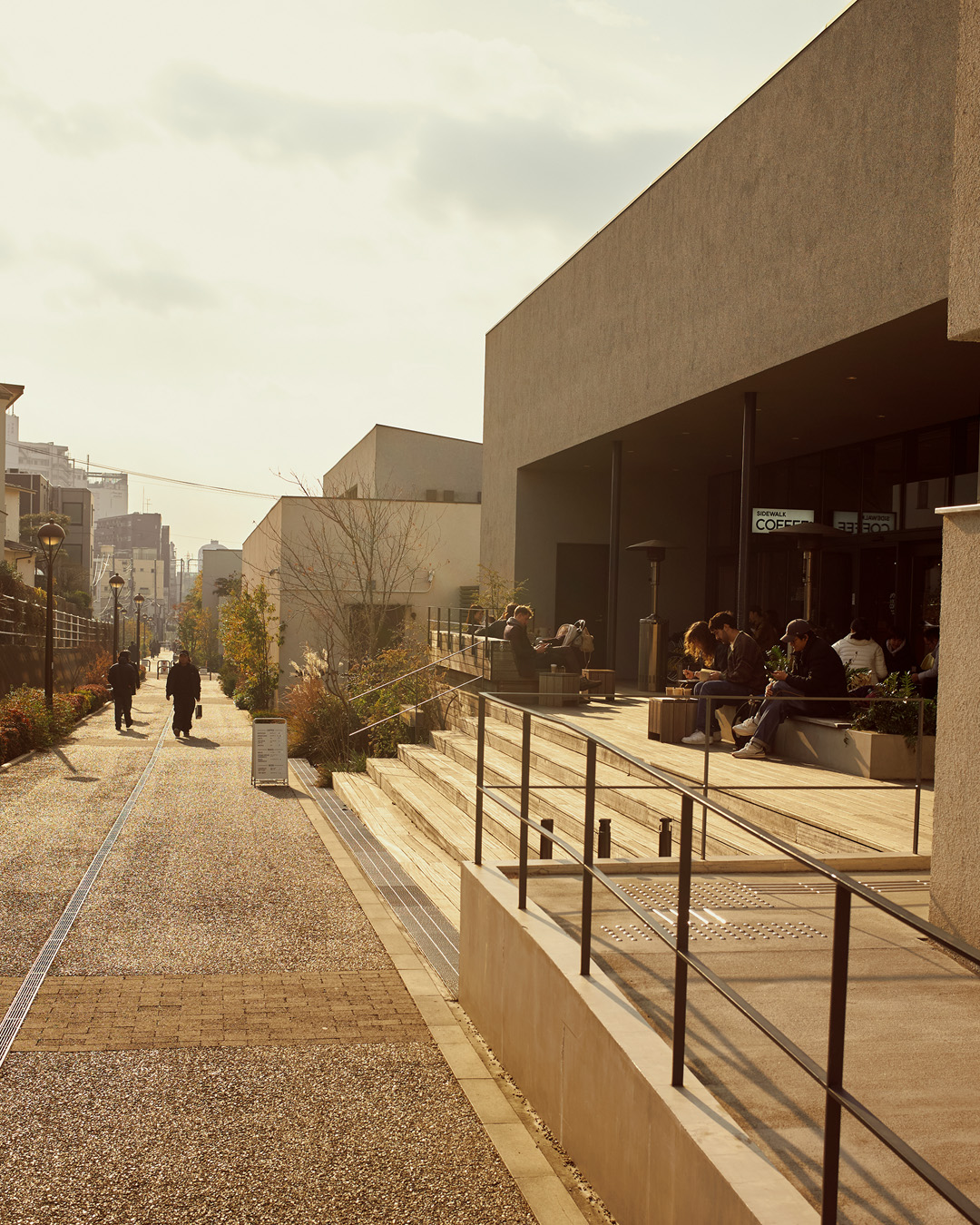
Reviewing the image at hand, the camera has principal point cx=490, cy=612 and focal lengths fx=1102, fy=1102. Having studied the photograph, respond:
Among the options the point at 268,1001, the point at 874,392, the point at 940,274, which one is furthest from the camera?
the point at 874,392

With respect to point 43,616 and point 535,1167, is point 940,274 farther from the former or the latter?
point 43,616

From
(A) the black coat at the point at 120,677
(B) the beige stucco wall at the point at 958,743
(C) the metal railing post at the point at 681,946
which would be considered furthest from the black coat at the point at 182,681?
(C) the metal railing post at the point at 681,946

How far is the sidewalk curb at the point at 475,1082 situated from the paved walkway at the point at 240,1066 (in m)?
0.01

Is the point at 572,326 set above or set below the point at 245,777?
above

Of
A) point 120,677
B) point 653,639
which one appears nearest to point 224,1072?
point 653,639

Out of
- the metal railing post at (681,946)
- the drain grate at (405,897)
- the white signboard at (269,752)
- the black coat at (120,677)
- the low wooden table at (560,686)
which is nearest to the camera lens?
the metal railing post at (681,946)

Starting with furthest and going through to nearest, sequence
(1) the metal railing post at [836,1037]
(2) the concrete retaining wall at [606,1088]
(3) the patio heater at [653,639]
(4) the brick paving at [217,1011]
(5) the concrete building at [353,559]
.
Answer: (5) the concrete building at [353,559] → (3) the patio heater at [653,639] → (4) the brick paving at [217,1011] → (2) the concrete retaining wall at [606,1088] → (1) the metal railing post at [836,1037]

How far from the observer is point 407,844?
37.3 feet

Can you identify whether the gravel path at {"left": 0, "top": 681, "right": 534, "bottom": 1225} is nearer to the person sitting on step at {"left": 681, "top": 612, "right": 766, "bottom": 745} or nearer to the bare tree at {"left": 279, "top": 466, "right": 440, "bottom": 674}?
the person sitting on step at {"left": 681, "top": 612, "right": 766, "bottom": 745}

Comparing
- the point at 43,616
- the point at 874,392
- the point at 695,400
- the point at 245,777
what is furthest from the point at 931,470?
the point at 43,616

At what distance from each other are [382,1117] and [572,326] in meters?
16.8

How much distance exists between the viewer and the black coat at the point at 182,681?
76.9ft

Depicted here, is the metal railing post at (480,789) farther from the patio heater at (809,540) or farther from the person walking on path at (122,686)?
the person walking on path at (122,686)

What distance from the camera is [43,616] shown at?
29781 millimetres
